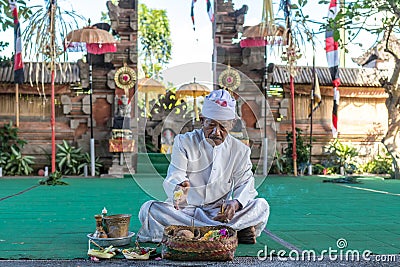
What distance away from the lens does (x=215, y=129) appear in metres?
3.80

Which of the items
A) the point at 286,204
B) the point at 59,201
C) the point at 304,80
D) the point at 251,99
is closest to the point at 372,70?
the point at 304,80

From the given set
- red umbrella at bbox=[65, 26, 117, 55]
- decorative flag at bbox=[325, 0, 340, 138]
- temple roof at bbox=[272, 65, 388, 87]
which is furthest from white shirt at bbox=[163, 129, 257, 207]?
temple roof at bbox=[272, 65, 388, 87]

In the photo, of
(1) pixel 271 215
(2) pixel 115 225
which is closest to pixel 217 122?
(2) pixel 115 225

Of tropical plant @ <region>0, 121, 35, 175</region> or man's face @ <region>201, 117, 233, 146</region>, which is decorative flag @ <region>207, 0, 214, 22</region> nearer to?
tropical plant @ <region>0, 121, 35, 175</region>

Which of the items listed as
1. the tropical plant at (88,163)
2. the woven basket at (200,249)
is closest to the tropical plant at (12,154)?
the tropical plant at (88,163)

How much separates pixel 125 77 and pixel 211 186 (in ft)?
27.3

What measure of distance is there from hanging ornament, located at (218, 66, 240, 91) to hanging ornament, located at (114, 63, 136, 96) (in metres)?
2.22

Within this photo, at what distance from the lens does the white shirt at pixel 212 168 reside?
3.93 metres

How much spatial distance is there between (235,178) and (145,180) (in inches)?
33.6

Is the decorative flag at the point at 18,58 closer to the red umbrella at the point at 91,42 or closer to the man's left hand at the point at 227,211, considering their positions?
the red umbrella at the point at 91,42

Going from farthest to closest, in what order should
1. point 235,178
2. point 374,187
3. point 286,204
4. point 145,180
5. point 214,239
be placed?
1. point 374,187
2. point 286,204
3. point 145,180
4. point 235,178
5. point 214,239

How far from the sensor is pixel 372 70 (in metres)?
13.0

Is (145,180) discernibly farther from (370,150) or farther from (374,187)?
(370,150)

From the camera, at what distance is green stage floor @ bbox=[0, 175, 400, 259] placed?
12.9ft
